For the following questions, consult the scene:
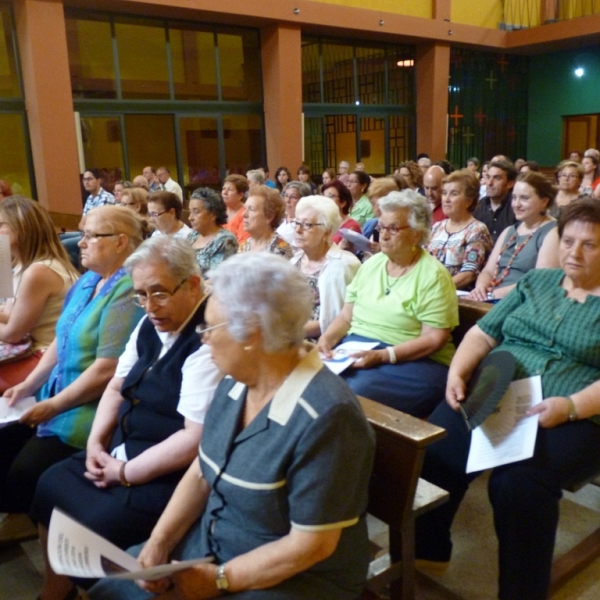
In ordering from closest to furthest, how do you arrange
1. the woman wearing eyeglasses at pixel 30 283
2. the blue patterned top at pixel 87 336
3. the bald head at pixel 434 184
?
the blue patterned top at pixel 87 336
the woman wearing eyeglasses at pixel 30 283
the bald head at pixel 434 184

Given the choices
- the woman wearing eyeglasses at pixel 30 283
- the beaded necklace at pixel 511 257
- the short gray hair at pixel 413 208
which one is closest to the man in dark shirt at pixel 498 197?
the beaded necklace at pixel 511 257

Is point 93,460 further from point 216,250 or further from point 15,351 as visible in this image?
point 216,250

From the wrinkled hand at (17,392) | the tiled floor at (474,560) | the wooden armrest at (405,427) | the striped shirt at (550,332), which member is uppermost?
the striped shirt at (550,332)

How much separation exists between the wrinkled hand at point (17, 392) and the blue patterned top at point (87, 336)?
0.16m

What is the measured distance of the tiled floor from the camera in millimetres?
2020

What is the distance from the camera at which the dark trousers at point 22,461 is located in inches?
82.1

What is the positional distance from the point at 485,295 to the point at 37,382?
7.79 feet

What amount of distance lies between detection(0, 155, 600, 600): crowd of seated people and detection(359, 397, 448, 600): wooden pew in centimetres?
27

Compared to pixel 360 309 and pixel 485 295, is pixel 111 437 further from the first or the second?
pixel 485 295

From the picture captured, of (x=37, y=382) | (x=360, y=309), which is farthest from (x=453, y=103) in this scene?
(x=37, y=382)

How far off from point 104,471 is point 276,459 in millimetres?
790

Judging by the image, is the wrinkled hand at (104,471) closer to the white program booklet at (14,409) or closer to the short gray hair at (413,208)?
the white program booklet at (14,409)

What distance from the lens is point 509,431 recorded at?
1875 millimetres

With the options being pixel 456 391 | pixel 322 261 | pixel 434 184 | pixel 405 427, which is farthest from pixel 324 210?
pixel 434 184
